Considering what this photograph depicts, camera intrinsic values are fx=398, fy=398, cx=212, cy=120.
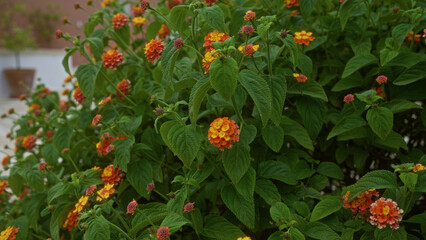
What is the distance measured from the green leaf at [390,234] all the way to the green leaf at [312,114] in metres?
0.27

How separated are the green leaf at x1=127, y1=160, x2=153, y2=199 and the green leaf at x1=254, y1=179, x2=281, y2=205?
10.5 inches

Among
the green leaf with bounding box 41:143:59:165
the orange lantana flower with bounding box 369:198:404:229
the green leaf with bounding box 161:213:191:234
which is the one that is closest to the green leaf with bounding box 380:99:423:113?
the orange lantana flower with bounding box 369:198:404:229

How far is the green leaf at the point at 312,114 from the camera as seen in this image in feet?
3.12

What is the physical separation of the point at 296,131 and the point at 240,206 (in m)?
0.22

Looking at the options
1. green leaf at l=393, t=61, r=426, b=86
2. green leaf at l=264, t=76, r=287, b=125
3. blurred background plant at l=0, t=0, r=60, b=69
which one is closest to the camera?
green leaf at l=264, t=76, r=287, b=125

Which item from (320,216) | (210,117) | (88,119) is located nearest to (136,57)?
(88,119)

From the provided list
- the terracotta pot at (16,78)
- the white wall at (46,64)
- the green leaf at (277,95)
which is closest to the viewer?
the green leaf at (277,95)

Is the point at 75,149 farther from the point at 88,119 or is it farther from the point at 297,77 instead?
the point at 297,77

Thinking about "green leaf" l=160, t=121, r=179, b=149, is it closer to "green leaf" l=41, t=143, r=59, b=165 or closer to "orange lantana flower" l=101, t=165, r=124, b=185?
"orange lantana flower" l=101, t=165, r=124, b=185

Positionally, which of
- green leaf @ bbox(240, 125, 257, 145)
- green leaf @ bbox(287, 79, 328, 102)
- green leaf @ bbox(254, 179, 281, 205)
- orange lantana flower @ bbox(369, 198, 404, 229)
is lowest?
orange lantana flower @ bbox(369, 198, 404, 229)

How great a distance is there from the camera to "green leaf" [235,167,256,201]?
0.83 m

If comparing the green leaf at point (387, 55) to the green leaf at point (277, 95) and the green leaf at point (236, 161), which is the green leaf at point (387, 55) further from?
the green leaf at point (236, 161)

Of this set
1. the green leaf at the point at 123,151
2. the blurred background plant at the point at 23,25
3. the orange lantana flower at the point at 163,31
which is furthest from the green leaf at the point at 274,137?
the blurred background plant at the point at 23,25

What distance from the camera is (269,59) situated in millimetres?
875
